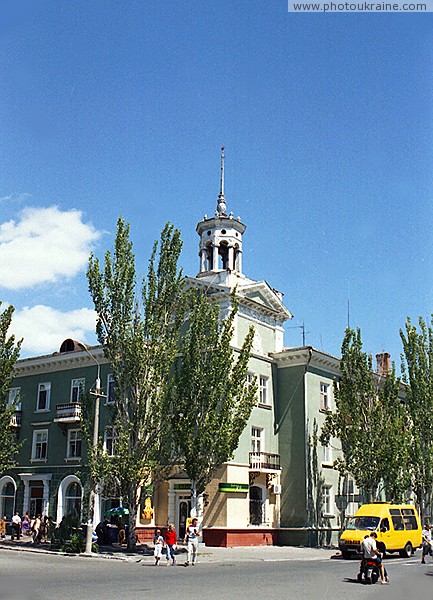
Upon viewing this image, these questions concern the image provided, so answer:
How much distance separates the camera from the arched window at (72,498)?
4212 cm

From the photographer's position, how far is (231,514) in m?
36.1

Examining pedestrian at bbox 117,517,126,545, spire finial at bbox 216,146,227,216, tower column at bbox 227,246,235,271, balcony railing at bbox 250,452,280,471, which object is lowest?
pedestrian at bbox 117,517,126,545

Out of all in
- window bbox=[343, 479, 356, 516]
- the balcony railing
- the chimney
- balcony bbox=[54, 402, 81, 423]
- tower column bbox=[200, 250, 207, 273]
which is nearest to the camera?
the balcony railing

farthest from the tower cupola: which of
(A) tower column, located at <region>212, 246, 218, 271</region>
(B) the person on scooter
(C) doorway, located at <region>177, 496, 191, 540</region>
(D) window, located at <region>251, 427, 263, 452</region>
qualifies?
(B) the person on scooter

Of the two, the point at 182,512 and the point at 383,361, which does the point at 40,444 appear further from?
the point at 383,361

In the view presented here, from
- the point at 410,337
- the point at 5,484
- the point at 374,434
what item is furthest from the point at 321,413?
the point at 5,484

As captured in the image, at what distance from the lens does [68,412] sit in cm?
4319

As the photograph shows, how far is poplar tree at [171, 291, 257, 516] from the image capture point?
3259 cm

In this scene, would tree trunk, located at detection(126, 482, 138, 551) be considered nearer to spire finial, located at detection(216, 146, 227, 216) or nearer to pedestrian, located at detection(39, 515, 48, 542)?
pedestrian, located at detection(39, 515, 48, 542)

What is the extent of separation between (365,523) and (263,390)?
11.9 m

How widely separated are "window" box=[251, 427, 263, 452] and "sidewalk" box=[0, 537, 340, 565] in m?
5.28

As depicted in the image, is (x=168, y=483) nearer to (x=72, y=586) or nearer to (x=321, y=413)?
(x=321, y=413)

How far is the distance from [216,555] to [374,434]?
11.7 metres

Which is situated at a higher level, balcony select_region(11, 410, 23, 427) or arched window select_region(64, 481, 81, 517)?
balcony select_region(11, 410, 23, 427)
